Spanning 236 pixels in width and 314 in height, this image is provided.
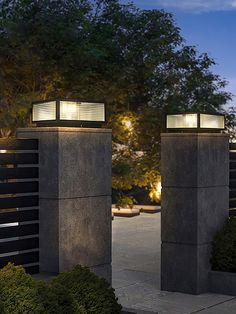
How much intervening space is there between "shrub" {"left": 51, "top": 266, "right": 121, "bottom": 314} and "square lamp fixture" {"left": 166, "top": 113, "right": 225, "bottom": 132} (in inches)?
150

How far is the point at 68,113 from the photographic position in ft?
26.3

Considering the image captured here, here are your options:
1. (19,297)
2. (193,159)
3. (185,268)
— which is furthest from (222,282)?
(19,297)

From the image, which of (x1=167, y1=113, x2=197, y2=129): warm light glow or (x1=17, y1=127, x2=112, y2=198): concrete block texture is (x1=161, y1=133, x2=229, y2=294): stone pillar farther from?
(x1=17, y1=127, x2=112, y2=198): concrete block texture

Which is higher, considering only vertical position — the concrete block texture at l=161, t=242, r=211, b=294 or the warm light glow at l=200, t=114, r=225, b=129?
the warm light glow at l=200, t=114, r=225, b=129

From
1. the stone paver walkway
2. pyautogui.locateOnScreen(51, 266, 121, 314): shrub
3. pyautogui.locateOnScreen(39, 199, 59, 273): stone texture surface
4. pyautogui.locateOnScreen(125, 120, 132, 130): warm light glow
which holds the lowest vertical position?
the stone paver walkway

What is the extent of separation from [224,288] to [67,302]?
4.32 meters

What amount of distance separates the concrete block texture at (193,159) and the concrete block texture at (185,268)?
3.47 ft

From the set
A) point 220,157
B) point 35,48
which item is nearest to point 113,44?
point 35,48

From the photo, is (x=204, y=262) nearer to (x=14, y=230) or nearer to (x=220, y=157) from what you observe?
(x=220, y=157)

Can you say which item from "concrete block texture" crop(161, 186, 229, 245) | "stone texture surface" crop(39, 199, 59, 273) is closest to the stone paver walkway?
"concrete block texture" crop(161, 186, 229, 245)

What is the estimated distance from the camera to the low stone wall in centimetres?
1010

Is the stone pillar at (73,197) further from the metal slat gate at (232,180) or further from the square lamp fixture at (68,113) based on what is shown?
the metal slat gate at (232,180)

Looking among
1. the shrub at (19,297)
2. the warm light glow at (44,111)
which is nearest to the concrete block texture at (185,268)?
the warm light glow at (44,111)

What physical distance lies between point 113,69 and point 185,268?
7621 millimetres
